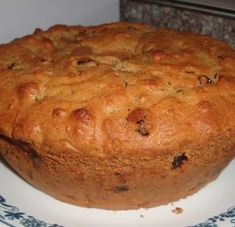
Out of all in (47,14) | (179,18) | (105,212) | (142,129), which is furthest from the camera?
(179,18)

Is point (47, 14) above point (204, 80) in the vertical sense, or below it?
above

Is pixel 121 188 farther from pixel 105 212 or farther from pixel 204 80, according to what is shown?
pixel 204 80

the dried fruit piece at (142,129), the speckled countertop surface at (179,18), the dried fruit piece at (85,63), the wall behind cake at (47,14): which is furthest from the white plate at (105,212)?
the speckled countertop surface at (179,18)

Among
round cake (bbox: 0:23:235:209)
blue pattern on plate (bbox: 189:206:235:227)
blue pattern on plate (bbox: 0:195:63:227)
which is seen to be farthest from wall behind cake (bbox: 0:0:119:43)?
blue pattern on plate (bbox: 189:206:235:227)

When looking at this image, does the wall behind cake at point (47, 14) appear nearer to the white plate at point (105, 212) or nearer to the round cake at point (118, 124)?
the round cake at point (118, 124)

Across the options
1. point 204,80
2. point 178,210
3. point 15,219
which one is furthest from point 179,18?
point 15,219

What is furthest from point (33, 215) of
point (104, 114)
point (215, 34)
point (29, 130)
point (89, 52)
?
point (215, 34)

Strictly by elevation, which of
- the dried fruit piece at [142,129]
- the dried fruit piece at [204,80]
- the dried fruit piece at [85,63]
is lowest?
the dried fruit piece at [142,129]

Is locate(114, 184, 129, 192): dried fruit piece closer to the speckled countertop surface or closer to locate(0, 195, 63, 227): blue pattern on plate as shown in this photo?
locate(0, 195, 63, 227): blue pattern on plate
